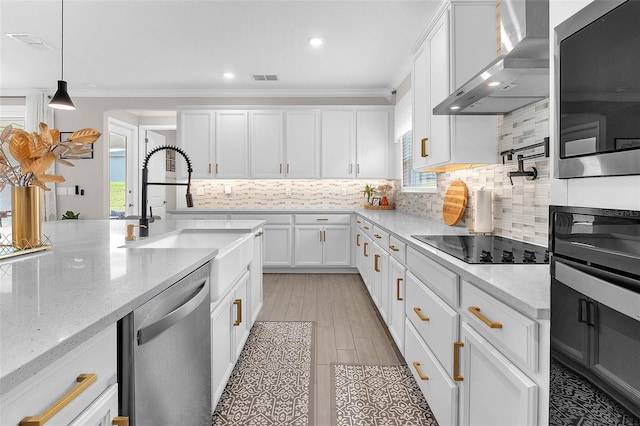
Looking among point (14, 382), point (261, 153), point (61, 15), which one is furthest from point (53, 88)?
point (14, 382)

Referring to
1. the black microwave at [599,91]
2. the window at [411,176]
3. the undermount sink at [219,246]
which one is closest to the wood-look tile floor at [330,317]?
the undermount sink at [219,246]

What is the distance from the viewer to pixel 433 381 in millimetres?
1700

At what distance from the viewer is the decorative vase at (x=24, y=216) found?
4.60 ft

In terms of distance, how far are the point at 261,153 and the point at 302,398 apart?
12.9 feet

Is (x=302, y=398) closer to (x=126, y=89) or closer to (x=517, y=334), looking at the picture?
(x=517, y=334)

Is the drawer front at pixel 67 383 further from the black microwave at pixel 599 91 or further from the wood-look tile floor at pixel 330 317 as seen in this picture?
the wood-look tile floor at pixel 330 317

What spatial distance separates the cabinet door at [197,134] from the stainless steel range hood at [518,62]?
416 centimetres

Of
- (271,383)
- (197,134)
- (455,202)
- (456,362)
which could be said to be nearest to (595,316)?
(456,362)

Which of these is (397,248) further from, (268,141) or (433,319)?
(268,141)

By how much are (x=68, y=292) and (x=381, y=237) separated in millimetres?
2465

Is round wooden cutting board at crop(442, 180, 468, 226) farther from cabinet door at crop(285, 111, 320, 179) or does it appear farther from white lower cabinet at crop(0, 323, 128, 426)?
cabinet door at crop(285, 111, 320, 179)

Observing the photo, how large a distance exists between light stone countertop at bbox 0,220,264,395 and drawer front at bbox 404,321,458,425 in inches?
43.2

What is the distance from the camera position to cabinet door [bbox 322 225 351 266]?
16.9 ft

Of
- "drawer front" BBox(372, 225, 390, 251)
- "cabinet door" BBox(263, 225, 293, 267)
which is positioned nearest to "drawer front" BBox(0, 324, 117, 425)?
"drawer front" BBox(372, 225, 390, 251)
